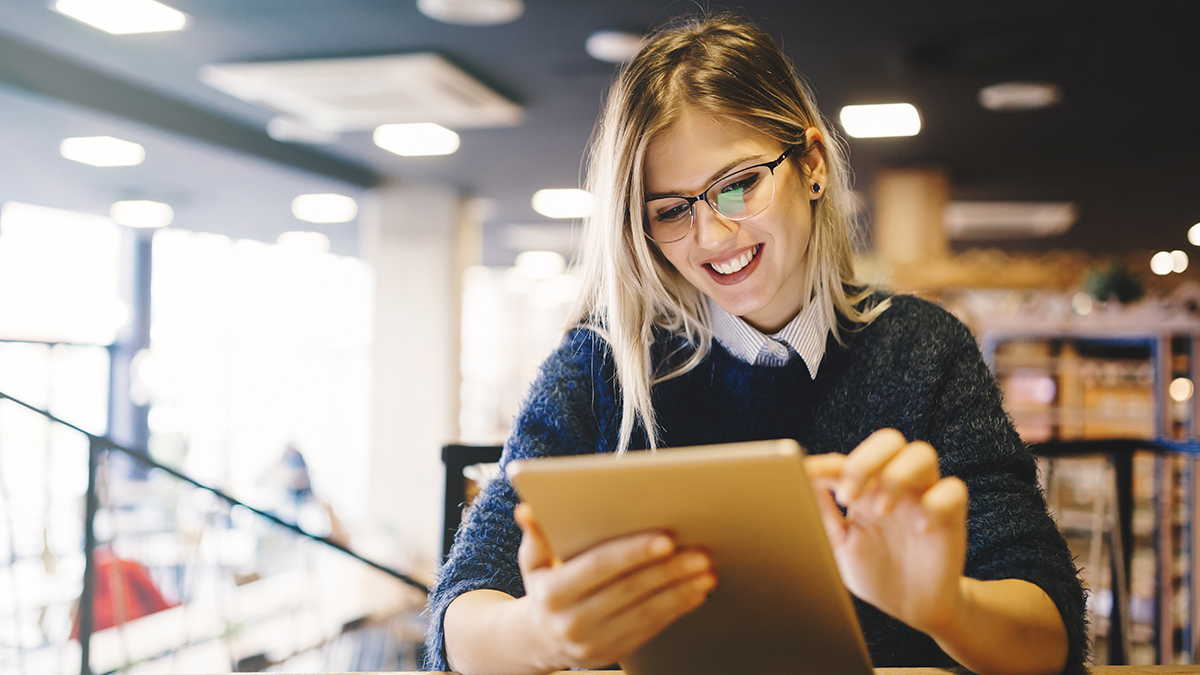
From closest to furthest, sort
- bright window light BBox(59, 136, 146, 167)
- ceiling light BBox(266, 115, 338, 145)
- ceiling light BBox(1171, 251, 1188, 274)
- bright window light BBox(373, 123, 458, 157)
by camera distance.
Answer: bright window light BBox(373, 123, 458, 157)
ceiling light BBox(266, 115, 338, 145)
bright window light BBox(59, 136, 146, 167)
ceiling light BBox(1171, 251, 1188, 274)

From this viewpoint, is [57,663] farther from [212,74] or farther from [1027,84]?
[1027,84]

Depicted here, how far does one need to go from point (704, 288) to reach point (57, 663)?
4112 mm

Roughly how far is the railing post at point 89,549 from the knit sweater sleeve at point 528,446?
4.11 ft

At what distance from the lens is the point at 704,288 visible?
42.4 inches

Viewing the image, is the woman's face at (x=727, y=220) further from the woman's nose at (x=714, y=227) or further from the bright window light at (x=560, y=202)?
the bright window light at (x=560, y=202)

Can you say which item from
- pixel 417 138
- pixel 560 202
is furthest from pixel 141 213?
pixel 417 138

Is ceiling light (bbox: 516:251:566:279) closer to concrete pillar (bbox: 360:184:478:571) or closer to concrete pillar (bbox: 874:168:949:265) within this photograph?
concrete pillar (bbox: 360:184:478:571)

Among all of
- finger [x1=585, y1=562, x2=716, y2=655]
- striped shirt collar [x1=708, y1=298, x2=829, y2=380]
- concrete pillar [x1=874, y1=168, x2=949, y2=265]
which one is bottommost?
finger [x1=585, y1=562, x2=716, y2=655]

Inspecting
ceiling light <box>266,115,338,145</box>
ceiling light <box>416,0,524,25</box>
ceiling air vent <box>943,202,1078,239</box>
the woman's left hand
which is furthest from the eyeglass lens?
ceiling air vent <box>943,202,1078,239</box>

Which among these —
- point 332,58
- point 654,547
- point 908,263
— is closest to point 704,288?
point 654,547

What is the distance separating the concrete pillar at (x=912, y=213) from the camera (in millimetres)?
5680

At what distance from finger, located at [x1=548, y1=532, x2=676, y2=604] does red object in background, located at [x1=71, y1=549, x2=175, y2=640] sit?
4.02 meters

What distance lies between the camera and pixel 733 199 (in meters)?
1.01

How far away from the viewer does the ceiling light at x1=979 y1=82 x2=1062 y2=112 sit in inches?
152
